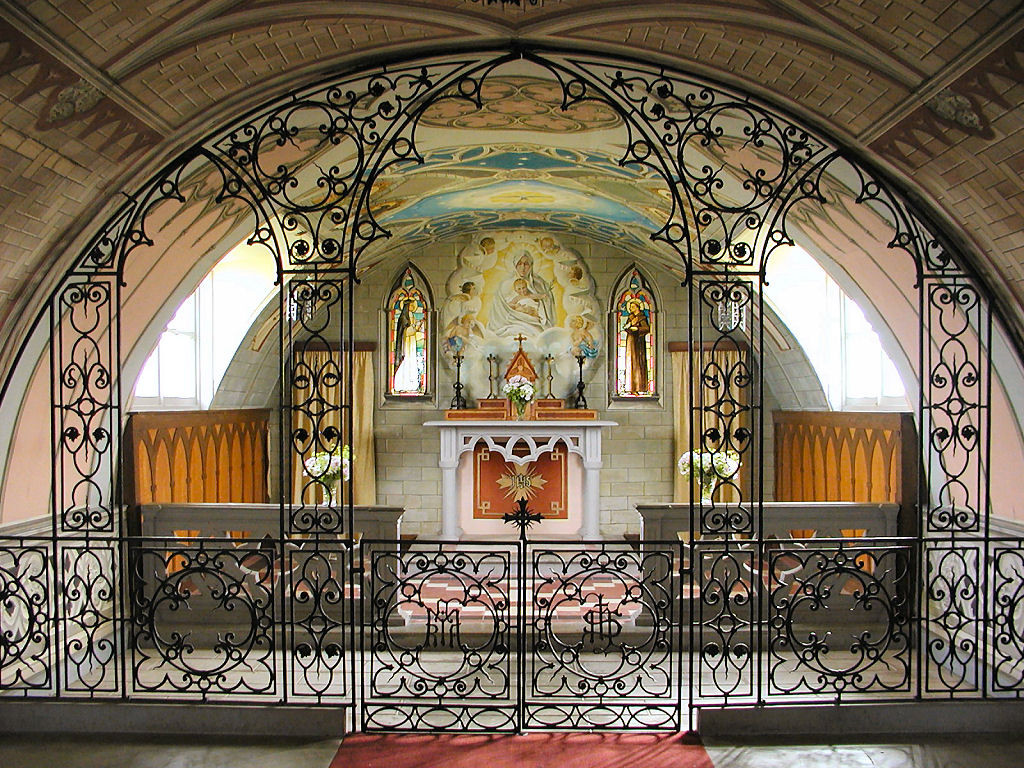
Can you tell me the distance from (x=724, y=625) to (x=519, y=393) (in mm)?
4399

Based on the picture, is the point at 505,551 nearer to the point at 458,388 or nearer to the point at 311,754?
the point at 311,754

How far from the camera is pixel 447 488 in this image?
10.1 m

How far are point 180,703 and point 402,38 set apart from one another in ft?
11.7

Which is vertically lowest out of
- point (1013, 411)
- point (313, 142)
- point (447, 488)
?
point (447, 488)

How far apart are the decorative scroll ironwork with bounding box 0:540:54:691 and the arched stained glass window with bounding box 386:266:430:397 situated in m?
5.83

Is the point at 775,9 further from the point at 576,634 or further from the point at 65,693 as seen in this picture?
the point at 65,693

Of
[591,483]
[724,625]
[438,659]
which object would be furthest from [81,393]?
[591,483]

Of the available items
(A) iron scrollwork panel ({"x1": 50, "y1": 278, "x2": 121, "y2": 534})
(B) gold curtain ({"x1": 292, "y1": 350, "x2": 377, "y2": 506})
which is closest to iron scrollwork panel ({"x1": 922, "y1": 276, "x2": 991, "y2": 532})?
(A) iron scrollwork panel ({"x1": 50, "y1": 278, "x2": 121, "y2": 534})

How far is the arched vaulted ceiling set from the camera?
11.9 feet

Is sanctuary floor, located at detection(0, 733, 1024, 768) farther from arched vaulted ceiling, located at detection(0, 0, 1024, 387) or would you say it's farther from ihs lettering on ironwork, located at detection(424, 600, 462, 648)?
arched vaulted ceiling, located at detection(0, 0, 1024, 387)

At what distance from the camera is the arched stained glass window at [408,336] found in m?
11.0

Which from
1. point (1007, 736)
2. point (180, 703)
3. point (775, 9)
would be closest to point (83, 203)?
point (180, 703)

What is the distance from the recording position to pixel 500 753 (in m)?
4.54

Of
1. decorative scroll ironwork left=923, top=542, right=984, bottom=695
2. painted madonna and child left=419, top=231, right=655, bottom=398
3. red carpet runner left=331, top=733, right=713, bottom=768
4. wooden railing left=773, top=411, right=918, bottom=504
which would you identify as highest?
painted madonna and child left=419, top=231, right=655, bottom=398
